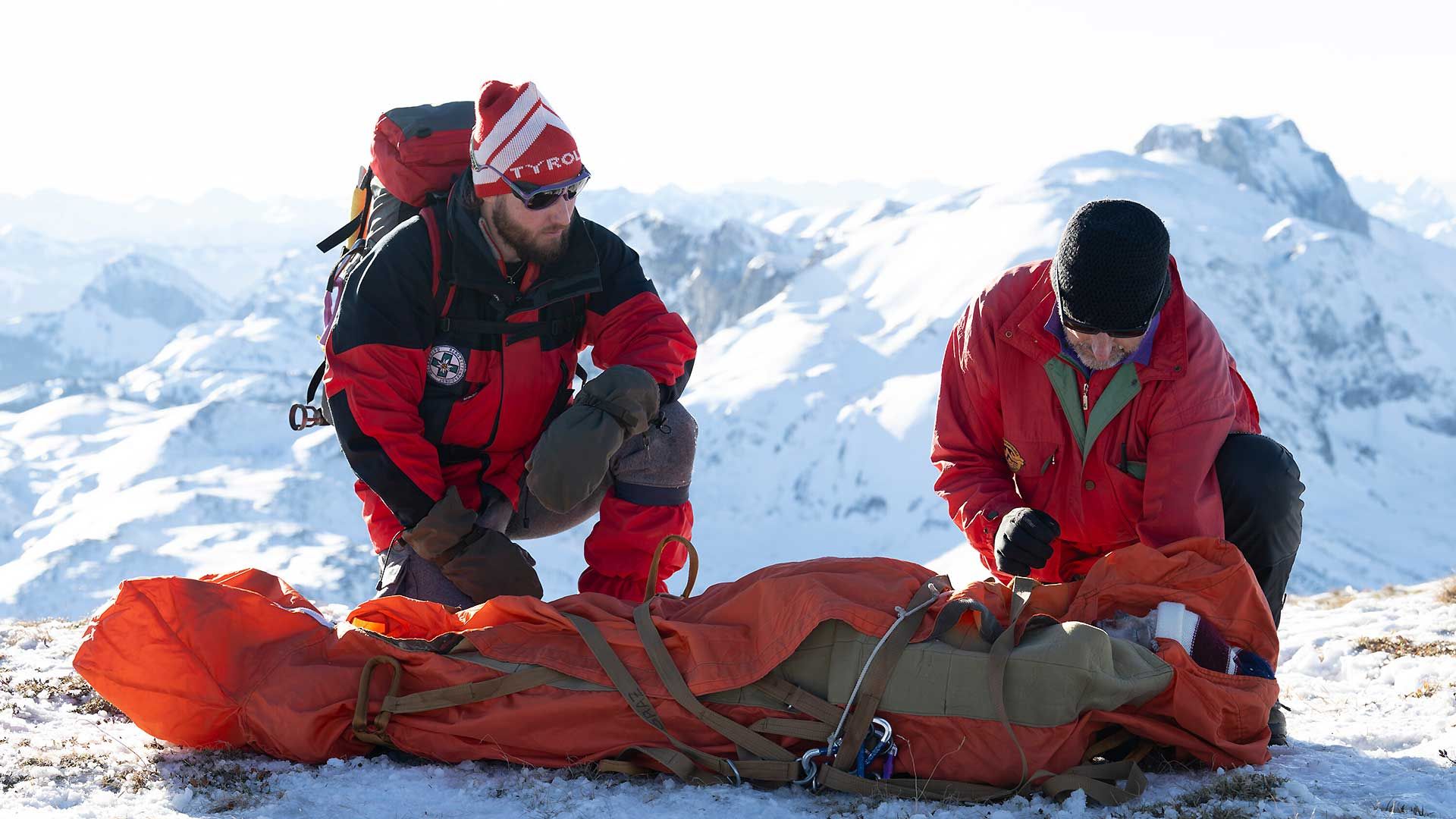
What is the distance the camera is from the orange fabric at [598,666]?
3.62m

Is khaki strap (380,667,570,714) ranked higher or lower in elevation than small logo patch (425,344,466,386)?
lower

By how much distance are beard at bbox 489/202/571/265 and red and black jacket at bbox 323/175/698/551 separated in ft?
0.21

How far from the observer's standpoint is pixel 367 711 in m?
3.87

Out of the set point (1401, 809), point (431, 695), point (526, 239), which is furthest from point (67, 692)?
point (1401, 809)

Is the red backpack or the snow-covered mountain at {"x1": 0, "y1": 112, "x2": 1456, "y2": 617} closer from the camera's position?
the red backpack

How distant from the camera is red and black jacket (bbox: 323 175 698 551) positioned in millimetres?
4793

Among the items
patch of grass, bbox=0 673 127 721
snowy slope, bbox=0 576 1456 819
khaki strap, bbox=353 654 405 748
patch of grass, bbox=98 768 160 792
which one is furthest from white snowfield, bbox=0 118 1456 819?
patch of grass, bbox=98 768 160 792

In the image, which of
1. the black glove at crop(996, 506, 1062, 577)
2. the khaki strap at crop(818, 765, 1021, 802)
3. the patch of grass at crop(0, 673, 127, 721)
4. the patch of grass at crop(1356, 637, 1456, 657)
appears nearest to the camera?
the khaki strap at crop(818, 765, 1021, 802)

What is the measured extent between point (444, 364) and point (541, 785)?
6.81 feet

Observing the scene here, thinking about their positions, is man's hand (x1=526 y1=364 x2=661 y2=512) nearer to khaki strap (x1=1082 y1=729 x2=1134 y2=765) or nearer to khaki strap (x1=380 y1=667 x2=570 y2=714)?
khaki strap (x1=380 y1=667 x2=570 y2=714)

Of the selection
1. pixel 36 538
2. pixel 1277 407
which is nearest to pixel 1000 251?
pixel 1277 407

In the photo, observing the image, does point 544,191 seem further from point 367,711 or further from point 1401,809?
point 1401,809

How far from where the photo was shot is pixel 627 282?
534 cm

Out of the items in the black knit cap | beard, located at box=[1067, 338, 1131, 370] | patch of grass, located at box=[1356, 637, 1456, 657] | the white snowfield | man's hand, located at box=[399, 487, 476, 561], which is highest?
the black knit cap
